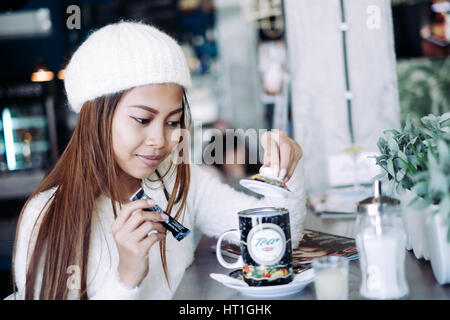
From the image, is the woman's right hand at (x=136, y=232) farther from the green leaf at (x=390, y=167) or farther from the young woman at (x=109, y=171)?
the green leaf at (x=390, y=167)

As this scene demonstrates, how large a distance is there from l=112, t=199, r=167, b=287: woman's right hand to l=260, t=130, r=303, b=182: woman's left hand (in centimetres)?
32

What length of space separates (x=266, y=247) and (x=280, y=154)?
1.18 feet

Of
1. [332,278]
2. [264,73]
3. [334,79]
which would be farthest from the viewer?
[264,73]

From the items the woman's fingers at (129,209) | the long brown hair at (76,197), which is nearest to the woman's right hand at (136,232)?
the woman's fingers at (129,209)

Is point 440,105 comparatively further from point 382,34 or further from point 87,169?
point 87,169

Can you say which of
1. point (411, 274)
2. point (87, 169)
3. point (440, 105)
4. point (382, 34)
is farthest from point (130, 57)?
point (440, 105)

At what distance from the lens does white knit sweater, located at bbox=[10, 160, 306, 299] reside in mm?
1075

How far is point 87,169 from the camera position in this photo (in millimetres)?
1173

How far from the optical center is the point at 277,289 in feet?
2.97

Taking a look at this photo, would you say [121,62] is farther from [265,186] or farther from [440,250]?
[440,250]

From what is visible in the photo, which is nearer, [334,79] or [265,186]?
[265,186]

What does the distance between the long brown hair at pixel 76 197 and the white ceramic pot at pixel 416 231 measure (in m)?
0.60

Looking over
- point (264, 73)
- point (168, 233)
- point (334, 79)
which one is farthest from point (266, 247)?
point (264, 73)
